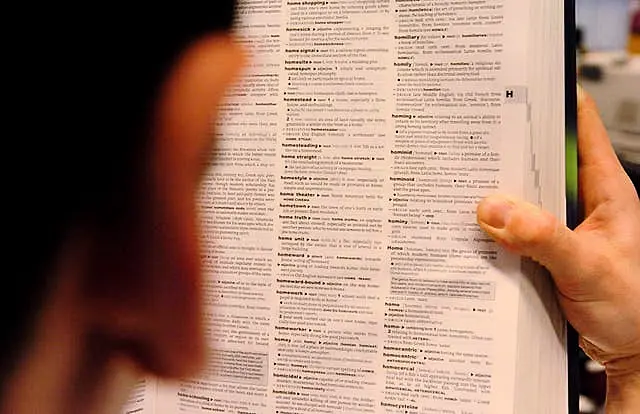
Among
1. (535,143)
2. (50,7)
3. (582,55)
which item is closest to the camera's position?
(50,7)

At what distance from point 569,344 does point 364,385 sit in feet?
0.39

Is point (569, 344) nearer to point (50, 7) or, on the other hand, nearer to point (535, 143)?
point (535, 143)

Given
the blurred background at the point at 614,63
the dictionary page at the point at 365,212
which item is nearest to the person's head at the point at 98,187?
the dictionary page at the point at 365,212

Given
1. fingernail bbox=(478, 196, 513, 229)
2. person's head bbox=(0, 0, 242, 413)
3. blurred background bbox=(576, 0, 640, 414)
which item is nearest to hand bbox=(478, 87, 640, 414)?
fingernail bbox=(478, 196, 513, 229)

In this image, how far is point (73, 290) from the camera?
0.97 ft

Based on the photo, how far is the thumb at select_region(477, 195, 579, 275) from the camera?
0.46m

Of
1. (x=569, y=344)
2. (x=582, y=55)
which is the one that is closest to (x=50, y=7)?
(x=569, y=344)

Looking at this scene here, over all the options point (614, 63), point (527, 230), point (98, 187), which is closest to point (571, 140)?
point (527, 230)

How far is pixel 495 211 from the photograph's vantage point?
1.52 ft

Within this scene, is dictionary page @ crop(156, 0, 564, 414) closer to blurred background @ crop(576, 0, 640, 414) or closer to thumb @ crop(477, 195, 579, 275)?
thumb @ crop(477, 195, 579, 275)

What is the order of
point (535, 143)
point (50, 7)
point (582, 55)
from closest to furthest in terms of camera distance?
point (50, 7) < point (535, 143) < point (582, 55)

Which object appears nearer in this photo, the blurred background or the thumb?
the thumb

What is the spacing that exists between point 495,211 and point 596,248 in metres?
0.08

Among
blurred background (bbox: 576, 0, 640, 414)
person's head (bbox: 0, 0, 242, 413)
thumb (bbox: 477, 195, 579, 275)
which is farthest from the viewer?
blurred background (bbox: 576, 0, 640, 414)
